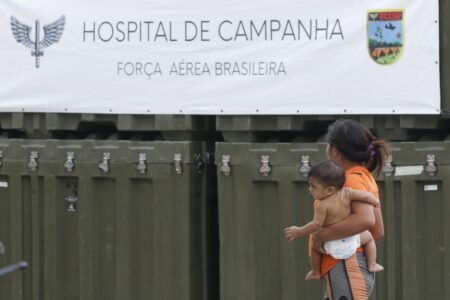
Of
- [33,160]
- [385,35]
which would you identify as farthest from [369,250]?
[33,160]

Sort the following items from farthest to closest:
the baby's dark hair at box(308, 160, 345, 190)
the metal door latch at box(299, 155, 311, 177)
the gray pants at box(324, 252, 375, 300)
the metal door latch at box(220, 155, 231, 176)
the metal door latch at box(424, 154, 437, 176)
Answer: the metal door latch at box(220, 155, 231, 176), the metal door latch at box(299, 155, 311, 177), the metal door latch at box(424, 154, 437, 176), the gray pants at box(324, 252, 375, 300), the baby's dark hair at box(308, 160, 345, 190)

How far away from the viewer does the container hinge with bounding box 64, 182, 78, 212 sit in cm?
667

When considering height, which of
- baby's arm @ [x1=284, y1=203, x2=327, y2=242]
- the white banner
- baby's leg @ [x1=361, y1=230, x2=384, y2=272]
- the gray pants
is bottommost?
the gray pants

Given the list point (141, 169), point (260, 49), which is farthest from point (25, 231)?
point (260, 49)

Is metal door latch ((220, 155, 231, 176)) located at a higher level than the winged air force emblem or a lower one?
lower

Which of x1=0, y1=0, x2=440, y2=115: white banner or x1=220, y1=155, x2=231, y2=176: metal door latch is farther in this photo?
x1=220, y1=155, x2=231, y2=176: metal door latch

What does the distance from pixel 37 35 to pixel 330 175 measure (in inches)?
126

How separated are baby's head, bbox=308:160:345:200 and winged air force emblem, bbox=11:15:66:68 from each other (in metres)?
2.97

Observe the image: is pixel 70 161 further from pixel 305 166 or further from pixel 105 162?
pixel 305 166

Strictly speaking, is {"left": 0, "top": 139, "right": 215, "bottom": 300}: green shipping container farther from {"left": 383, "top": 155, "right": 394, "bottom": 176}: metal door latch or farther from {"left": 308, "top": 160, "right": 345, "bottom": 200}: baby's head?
{"left": 308, "top": 160, "right": 345, "bottom": 200}: baby's head

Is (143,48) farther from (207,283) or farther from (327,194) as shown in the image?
(327,194)

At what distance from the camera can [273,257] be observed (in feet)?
20.5

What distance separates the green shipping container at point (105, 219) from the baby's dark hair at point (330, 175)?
210cm

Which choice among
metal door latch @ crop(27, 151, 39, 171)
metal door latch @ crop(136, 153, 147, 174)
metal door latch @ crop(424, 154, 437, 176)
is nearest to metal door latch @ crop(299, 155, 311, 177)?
metal door latch @ crop(424, 154, 437, 176)
